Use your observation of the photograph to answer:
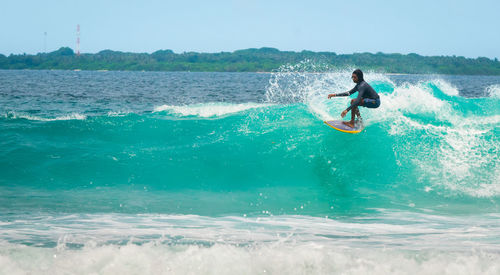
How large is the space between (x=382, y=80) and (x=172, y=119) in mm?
8763

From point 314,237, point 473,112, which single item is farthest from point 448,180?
point 473,112

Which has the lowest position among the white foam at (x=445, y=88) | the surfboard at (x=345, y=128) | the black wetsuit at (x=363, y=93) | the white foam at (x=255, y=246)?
the white foam at (x=255, y=246)

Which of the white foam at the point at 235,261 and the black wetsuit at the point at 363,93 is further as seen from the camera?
the black wetsuit at the point at 363,93

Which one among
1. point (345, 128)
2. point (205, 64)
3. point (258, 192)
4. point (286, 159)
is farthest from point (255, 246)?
point (205, 64)

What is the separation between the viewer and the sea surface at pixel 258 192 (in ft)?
15.7

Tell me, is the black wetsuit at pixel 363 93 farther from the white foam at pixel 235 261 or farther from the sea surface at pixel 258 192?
the white foam at pixel 235 261

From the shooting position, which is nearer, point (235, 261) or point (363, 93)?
point (235, 261)

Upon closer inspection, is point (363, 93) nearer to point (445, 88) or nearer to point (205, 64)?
point (445, 88)

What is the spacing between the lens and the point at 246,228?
6.41 m

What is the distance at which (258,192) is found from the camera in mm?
8883

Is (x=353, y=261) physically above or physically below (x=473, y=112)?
below

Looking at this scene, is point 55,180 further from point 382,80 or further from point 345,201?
point 382,80

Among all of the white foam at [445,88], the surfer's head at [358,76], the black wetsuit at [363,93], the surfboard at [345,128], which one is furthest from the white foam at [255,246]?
the white foam at [445,88]

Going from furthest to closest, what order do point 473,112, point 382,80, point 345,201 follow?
point 382,80 → point 473,112 → point 345,201
